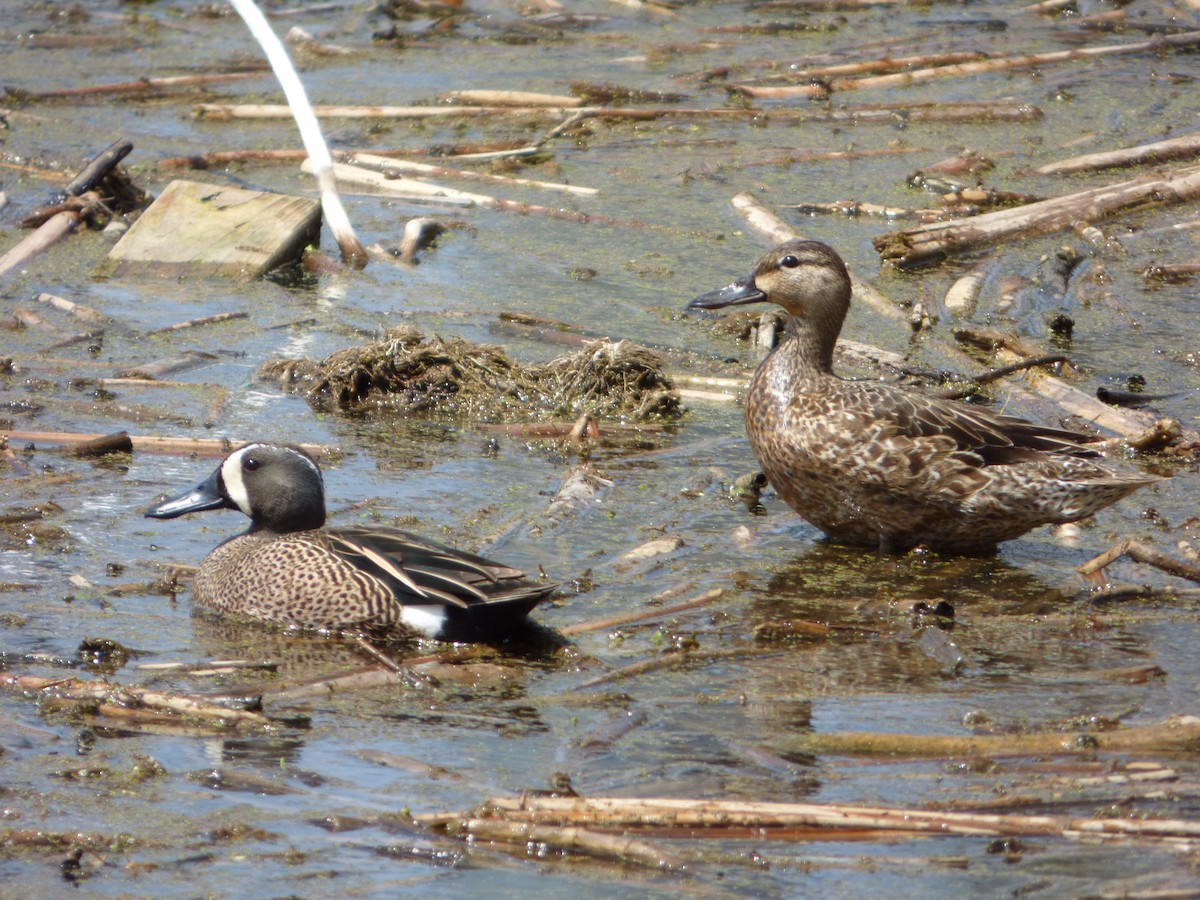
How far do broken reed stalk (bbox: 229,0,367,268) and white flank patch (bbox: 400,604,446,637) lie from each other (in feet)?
15.2

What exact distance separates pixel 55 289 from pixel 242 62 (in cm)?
557

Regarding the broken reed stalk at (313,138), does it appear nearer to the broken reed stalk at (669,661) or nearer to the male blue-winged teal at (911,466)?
the male blue-winged teal at (911,466)

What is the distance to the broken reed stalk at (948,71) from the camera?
13125 millimetres

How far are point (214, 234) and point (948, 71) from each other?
6234 mm

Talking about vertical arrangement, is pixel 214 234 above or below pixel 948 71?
below

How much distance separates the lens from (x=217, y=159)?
11.9 metres

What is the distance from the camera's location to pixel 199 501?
622 centimetres

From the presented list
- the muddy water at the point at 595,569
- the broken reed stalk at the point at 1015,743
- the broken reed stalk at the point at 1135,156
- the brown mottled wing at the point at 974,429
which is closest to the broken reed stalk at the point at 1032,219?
the muddy water at the point at 595,569

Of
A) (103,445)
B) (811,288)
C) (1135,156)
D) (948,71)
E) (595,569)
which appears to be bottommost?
(595,569)

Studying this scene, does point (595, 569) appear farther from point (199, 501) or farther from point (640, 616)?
point (199, 501)

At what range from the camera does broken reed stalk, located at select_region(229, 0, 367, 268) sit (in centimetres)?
958

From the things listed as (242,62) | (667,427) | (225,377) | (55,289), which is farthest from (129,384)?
(242,62)

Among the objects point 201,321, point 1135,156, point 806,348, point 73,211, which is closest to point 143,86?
point 73,211

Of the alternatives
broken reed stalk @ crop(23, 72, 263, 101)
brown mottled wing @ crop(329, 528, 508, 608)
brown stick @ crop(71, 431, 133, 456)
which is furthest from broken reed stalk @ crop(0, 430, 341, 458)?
broken reed stalk @ crop(23, 72, 263, 101)
